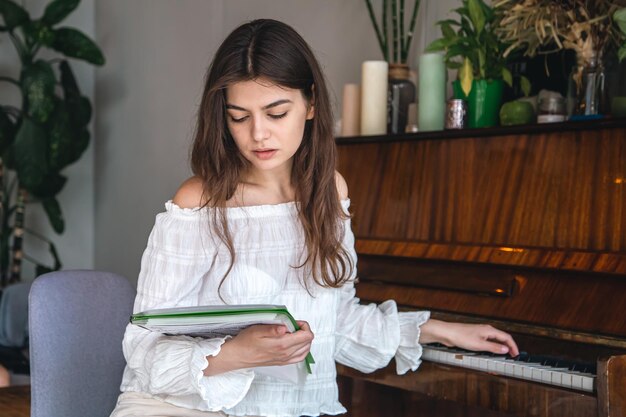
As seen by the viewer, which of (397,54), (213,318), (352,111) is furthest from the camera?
(397,54)

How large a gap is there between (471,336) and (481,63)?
3.26ft

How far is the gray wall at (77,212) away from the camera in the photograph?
5.84 meters

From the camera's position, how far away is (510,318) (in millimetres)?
2189

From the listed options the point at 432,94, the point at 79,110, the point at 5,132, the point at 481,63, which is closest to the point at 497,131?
the point at 481,63

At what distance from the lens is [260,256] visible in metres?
1.75

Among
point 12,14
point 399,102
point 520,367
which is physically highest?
point 12,14

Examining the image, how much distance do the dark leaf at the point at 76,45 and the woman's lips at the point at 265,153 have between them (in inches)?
148

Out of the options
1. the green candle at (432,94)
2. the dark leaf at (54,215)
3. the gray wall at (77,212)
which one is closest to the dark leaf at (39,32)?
the gray wall at (77,212)

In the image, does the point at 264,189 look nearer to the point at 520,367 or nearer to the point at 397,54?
the point at 520,367

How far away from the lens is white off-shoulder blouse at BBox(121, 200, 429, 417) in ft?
5.06

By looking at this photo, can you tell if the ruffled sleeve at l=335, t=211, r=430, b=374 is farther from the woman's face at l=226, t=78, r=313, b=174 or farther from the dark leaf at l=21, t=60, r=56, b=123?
the dark leaf at l=21, t=60, r=56, b=123

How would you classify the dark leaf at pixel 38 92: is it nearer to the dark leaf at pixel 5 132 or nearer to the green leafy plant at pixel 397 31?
the dark leaf at pixel 5 132

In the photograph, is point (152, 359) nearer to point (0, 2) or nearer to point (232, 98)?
point (232, 98)

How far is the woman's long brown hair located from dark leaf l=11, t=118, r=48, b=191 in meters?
3.46
